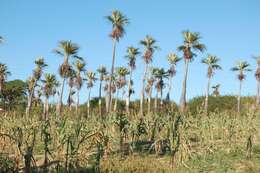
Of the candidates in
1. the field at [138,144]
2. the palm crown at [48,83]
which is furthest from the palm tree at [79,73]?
the field at [138,144]

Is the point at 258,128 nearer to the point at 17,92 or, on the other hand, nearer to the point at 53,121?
the point at 53,121

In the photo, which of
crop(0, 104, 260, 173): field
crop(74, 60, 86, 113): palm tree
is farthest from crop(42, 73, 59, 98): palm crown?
crop(0, 104, 260, 173): field

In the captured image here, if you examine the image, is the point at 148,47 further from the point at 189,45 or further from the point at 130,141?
the point at 130,141

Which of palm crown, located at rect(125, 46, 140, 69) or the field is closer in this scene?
the field

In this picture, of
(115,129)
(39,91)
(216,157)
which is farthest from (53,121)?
(39,91)

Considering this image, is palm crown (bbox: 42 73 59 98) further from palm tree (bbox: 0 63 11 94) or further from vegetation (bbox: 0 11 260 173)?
vegetation (bbox: 0 11 260 173)

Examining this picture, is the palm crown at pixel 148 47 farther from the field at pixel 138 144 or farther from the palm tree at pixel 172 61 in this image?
the field at pixel 138 144

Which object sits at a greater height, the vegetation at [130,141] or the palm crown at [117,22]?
the palm crown at [117,22]

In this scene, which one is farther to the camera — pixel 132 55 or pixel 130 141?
pixel 132 55

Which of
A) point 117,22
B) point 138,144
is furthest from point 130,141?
point 117,22

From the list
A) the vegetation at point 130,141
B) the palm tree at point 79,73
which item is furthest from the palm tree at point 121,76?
the vegetation at point 130,141

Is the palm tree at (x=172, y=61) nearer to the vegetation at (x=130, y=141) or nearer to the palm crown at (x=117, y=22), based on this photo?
the palm crown at (x=117, y=22)

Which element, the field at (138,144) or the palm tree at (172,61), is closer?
the field at (138,144)

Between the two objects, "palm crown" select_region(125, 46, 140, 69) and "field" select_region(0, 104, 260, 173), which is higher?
"palm crown" select_region(125, 46, 140, 69)
